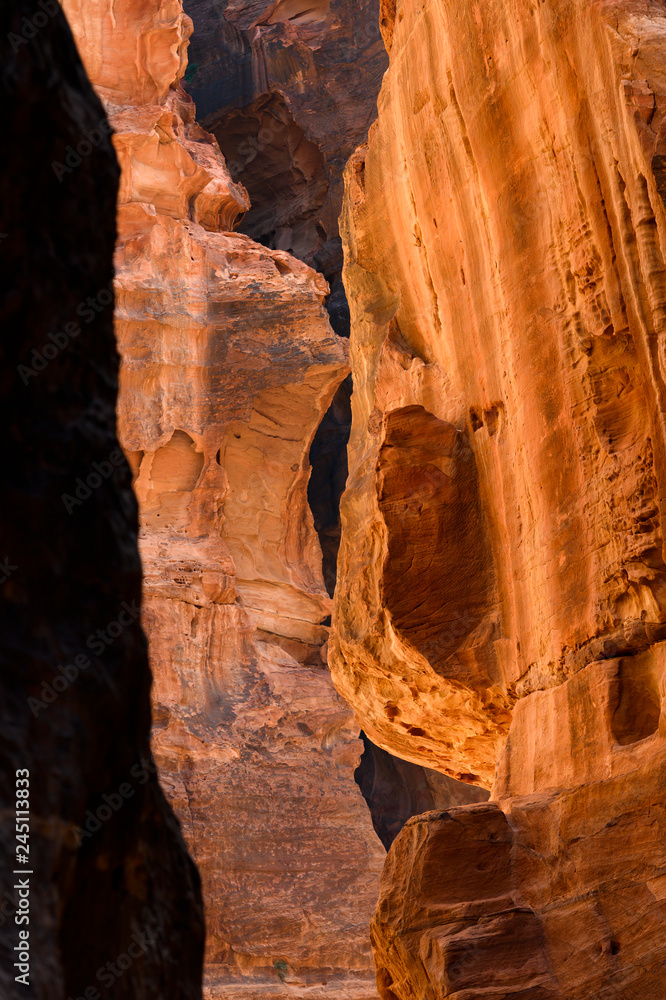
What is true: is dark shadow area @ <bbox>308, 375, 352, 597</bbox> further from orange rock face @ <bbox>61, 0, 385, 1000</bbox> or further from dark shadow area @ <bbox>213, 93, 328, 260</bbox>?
dark shadow area @ <bbox>213, 93, 328, 260</bbox>

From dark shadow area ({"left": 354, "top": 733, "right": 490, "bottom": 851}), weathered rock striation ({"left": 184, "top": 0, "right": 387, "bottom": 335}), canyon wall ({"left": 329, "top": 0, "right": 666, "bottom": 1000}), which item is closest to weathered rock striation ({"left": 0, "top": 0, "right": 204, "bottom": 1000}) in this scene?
canyon wall ({"left": 329, "top": 0, "right": 666, "bottom": 1000})

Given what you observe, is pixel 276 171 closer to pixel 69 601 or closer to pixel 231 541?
pixel 231 541

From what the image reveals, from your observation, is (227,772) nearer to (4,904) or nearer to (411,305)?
(411,305)

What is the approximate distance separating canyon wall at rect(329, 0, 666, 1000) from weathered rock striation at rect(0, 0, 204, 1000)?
3448 millimetres

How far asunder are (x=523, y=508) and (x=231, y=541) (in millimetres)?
12396

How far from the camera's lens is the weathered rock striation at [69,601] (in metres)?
1.70

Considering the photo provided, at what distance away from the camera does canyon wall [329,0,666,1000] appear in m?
4.98

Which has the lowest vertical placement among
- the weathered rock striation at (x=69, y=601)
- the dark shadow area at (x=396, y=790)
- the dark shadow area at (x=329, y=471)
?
the weathered rock striation at (x=69, y=601)

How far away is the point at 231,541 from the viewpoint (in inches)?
725

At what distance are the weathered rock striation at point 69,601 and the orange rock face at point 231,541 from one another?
12.8 meters

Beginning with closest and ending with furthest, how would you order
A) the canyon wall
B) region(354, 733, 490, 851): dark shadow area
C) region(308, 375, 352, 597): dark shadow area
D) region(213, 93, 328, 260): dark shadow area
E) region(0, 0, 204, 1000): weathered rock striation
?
region(0, 0, 204, 1000): weathered rock striation < the canyon wall < region(354, 733, 490, 851): dark shadow area < region(308, 375, 352, 597): dark shadow area < region(213, 93, 328, 260): dark shadow area

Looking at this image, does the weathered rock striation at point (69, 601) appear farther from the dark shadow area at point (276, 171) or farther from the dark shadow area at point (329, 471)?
the dark shadow area at point (276, 171)

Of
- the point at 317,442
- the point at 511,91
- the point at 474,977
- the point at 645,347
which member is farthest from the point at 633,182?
the point at 317,442

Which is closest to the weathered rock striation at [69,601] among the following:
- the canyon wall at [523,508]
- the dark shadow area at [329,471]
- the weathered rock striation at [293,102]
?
the canyon wall at [523,508]
